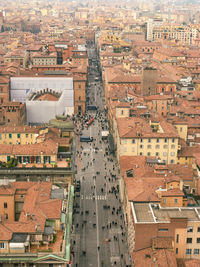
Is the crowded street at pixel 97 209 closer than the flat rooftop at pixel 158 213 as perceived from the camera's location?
No

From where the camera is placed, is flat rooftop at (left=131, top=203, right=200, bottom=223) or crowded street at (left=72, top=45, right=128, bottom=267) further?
crowded street at (left=72, top=45, right=128, bottom=267)

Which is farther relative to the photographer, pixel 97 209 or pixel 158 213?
pixel 97 209

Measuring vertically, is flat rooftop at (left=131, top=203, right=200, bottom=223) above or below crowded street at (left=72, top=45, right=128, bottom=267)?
above

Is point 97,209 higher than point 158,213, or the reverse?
point 158,213

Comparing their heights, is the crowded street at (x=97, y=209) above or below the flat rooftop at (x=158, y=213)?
below
